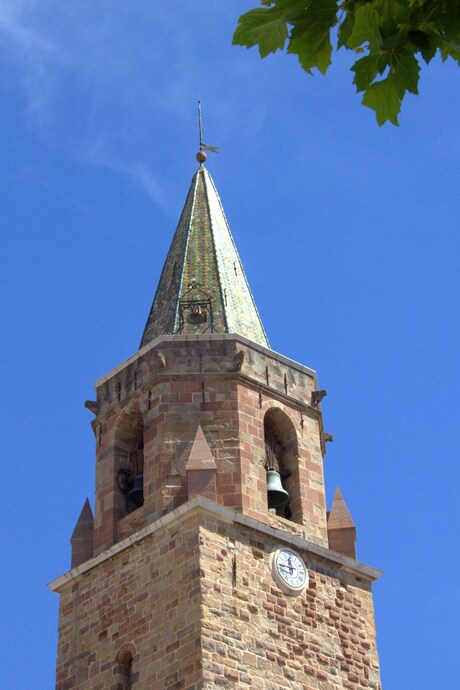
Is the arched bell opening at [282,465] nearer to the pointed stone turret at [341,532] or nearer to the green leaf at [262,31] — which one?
the pointed stone turret at [341,532]

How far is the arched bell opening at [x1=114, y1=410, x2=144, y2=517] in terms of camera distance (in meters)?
24.7

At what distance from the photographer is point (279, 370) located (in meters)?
25.9

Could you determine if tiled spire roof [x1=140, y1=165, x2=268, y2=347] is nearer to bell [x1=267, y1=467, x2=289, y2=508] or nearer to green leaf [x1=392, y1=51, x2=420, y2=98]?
bell [x1=267, y1=467, x2=289, y2=508]

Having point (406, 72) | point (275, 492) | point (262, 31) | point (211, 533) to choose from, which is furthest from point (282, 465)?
point (406, 72)

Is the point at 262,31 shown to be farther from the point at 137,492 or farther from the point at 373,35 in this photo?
the point at 137,492

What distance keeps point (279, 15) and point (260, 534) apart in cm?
1734

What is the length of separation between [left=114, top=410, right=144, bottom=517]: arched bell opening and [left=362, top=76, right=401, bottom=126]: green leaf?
18.6 meters

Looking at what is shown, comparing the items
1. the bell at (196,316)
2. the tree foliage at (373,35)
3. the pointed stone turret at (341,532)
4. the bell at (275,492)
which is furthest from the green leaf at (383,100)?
the bell at (196,316)

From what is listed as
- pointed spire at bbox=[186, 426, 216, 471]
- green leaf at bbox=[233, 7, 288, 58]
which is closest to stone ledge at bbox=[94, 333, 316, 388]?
pointed spire at bbox=[186, 426, 216, 471]

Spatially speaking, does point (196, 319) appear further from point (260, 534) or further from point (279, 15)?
point (279, 15)

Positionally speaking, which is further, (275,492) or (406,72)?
(275,492)

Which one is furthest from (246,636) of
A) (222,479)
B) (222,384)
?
(222,384)

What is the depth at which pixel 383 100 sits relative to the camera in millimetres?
6508

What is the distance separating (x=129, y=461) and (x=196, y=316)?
3.34 m
